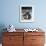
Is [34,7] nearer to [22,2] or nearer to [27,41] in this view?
[22,2]

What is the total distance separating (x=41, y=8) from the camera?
3934 millimetres

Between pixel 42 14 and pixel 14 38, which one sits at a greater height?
pixel 42 14

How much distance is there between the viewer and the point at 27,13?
12.8ft

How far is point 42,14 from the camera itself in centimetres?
395

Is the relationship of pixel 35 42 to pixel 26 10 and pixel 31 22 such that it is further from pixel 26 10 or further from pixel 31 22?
pixel 26 10

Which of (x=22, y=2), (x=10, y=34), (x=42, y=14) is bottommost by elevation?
(x=10, y=34)

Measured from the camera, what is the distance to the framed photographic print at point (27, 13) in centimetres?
389

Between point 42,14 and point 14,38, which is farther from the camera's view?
point 42,14

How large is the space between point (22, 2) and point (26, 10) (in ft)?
0.95

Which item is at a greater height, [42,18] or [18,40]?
[42,18]

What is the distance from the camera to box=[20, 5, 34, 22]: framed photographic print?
3.89 metres

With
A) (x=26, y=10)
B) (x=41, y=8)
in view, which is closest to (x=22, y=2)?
(x=26, y=10)

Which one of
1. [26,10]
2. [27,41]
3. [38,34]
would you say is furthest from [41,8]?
[27,41]

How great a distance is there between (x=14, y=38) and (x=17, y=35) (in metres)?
0.12
